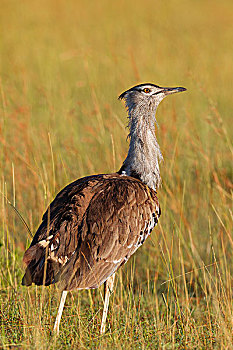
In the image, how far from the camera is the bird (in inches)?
110

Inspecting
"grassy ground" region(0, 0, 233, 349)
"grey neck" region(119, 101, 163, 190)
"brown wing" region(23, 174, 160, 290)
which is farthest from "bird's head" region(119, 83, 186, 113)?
"brown wing" region(23, 174, 160, 290)

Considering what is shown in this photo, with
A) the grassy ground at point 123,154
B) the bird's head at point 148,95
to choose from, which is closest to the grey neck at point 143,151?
the bird's head at point 148,95

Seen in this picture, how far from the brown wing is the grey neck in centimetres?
25

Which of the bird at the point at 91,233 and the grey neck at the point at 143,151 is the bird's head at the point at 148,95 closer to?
the grey neck at the point at 143,151

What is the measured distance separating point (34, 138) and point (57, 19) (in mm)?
5390

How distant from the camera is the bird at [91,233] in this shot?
279 centimetres

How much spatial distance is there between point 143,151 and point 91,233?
803mm

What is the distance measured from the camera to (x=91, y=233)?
2.89 metres

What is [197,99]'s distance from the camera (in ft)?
22.6

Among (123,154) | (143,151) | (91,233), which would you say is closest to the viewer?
(91,233)

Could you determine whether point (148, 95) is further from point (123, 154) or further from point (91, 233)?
point (91, 233)

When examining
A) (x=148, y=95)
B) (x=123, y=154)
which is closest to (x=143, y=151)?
(x=148, y=95)

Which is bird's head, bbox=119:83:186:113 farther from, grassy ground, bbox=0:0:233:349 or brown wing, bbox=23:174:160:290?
brown wing, bbox=23:174:160:290

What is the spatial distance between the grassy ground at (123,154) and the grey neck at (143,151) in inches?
6.3
